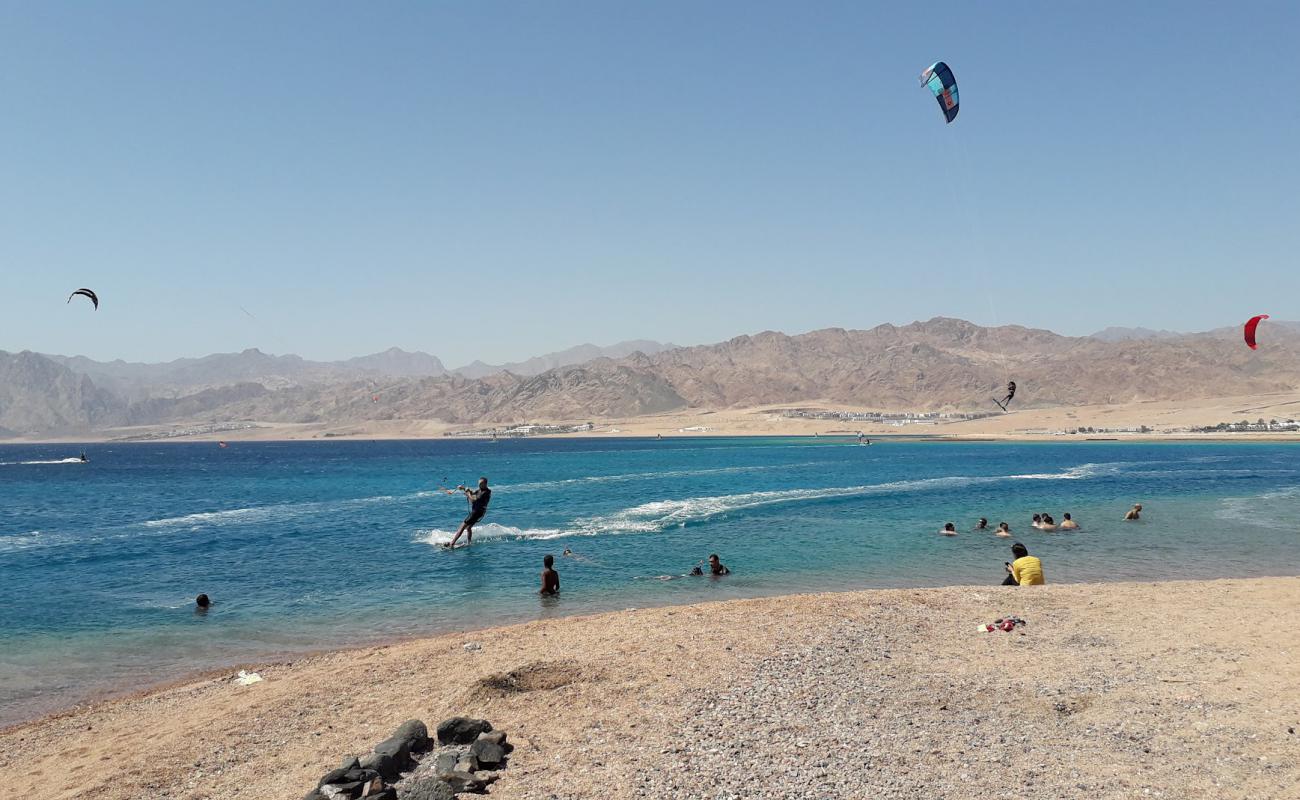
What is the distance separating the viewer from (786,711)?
10.1m

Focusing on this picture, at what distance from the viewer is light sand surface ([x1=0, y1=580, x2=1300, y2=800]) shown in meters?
8.27

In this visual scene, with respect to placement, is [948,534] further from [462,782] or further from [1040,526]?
[462,782]

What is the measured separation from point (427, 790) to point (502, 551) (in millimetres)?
22637

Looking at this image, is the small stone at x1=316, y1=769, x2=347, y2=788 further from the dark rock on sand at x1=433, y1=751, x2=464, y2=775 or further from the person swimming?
the person swimming

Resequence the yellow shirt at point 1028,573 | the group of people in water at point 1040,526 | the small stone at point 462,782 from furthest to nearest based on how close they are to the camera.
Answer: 1. the group of people in water at point 1040,526
2. the yellow shirt at point 1028,573
3. the small stone at point 462,782

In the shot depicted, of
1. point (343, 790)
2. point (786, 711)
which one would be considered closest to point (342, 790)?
point (343, 790)

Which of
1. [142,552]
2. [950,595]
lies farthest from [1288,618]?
[142,552]

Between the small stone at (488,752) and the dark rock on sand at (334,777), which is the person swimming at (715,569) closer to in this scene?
the small stone at (488,752)

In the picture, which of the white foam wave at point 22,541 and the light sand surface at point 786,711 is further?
the white foam wave at point 22,541

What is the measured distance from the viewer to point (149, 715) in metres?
12.9

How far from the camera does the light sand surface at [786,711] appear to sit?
8273 millimetres

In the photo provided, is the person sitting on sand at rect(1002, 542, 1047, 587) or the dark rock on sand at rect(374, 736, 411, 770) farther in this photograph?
the person sitting on sand at rect(1002, 542, 1047, 587)

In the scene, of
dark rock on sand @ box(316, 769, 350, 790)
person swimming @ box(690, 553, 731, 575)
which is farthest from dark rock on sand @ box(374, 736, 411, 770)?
person swimming @ box(690, 553, 731, 575)

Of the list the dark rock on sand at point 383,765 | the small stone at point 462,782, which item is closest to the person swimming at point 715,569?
the dark rock on sand at point 383,765
